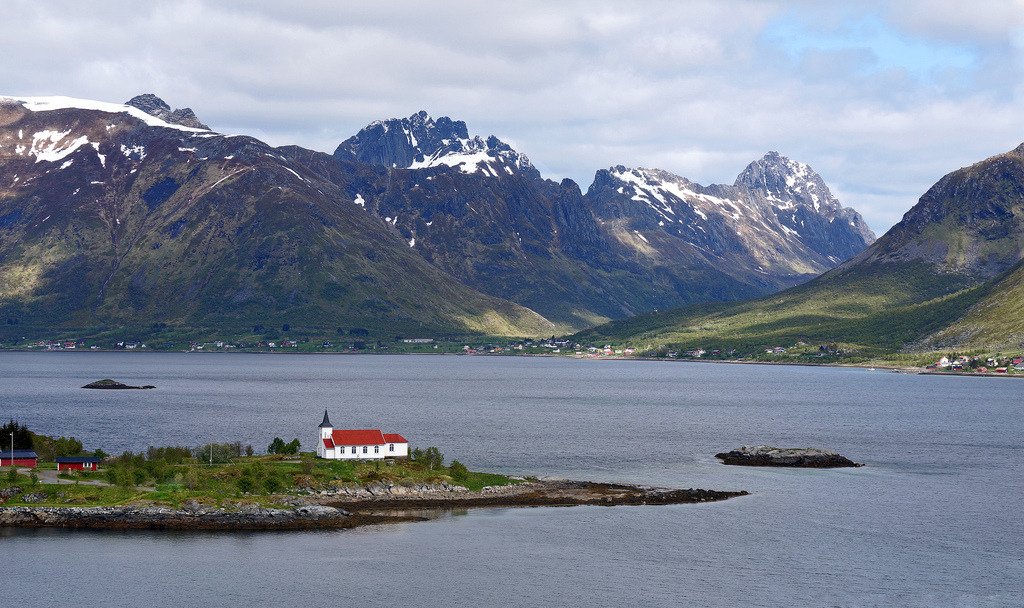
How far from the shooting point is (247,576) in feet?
255

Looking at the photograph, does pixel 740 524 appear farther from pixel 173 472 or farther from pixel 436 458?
pixel 173 472

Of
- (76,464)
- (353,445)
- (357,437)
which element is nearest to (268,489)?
(353,445)

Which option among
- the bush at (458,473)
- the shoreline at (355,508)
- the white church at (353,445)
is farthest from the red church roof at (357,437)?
the shoreline at (355,508)

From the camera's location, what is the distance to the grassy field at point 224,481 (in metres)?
95.7

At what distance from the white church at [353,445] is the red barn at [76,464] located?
2145 cm

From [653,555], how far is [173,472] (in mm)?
45648

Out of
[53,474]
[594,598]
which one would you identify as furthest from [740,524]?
[53,474]

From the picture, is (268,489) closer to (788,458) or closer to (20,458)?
(20,458)

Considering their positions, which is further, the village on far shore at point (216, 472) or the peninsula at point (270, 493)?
the village on far shore at point (216, 472)

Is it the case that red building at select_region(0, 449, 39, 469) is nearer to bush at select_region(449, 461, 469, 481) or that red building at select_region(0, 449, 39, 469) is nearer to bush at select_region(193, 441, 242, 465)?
bush at select_region(193, 441, 242, 465)

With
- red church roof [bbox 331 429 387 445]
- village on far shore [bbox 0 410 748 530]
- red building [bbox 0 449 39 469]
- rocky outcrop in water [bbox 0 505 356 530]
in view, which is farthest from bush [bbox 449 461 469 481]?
red building [bbox 0 449 39 469]

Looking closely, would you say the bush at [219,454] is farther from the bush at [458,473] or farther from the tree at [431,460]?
the bush at [458,473]

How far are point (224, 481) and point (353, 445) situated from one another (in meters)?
15.8

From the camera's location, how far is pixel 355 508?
328ft
